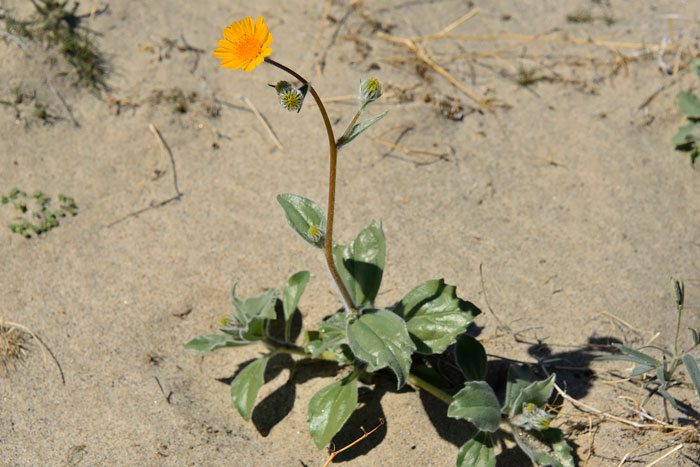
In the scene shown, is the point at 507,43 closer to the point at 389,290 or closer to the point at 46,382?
the point at 389,290

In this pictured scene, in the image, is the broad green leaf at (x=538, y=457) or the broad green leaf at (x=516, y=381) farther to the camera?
the broad green leaf at (x=516, y=381)

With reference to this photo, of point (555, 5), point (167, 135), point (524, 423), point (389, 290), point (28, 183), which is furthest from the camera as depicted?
point (555, 5)

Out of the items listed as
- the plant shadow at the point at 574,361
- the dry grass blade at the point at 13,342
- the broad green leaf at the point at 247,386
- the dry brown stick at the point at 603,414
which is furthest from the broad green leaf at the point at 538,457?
the dry grass blade at the point at 13,342

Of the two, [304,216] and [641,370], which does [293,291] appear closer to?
[304,216]

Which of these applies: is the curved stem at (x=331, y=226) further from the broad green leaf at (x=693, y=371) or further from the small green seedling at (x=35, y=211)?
the small green seedling at (x=35, y=211)

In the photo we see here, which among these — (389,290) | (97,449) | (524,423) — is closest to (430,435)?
(524,423)
